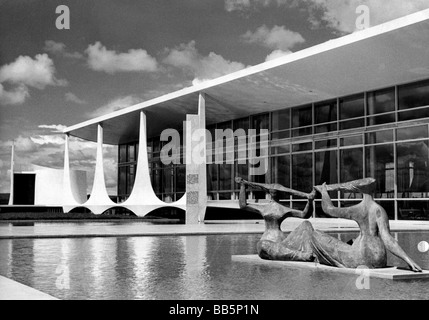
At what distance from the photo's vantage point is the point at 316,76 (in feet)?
85.5

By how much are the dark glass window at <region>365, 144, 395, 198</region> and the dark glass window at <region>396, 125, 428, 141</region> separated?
701 millimetres

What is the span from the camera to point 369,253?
895 cm

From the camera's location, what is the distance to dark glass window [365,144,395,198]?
1086 inches

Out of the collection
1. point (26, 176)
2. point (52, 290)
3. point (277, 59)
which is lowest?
point (52, 290)

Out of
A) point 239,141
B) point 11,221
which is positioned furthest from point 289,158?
point 11,221

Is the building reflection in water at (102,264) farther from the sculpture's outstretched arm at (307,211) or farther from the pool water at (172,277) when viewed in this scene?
the sculpture's outstretched arm at (307,211)

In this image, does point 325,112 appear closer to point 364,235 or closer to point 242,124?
point 242,124

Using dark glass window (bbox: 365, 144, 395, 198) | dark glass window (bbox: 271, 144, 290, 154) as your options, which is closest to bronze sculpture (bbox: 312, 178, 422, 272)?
dark glass window (bbox: 365, 144, 395, 198)

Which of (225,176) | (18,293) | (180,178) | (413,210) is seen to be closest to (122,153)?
(180,178)

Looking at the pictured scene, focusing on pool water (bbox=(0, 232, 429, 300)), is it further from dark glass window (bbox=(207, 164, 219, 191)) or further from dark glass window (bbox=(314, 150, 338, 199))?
dark glass window (bbox=(207, 164, 219, 191))

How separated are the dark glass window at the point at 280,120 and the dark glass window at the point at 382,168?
6.15 m

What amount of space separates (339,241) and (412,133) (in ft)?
61.8
